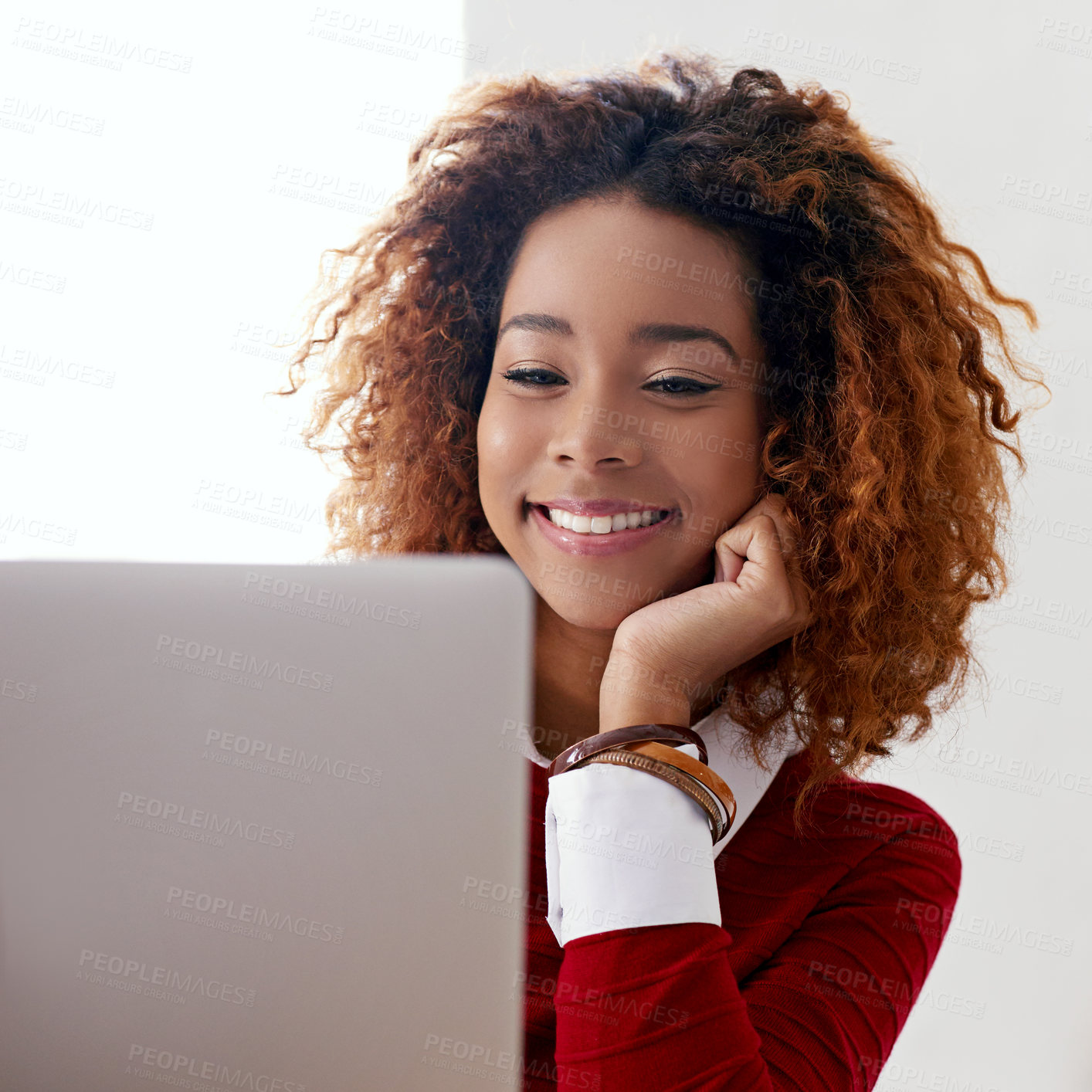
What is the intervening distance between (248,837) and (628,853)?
0.39 m

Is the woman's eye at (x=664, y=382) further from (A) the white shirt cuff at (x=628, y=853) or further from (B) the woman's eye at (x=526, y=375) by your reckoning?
(A) the white shirt cuff at (x=628, y=853)

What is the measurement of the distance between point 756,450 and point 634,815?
443 millimetres

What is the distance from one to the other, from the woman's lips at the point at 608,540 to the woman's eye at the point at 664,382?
0.13 metres

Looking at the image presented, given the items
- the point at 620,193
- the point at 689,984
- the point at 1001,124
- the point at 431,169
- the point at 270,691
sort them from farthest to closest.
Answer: the point at 1001,124 → the point at 431,169 → the point at 620,193 → the point at 689,984 → the point at 270,691

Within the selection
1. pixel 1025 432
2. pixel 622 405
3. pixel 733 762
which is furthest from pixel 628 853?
pixel 1025 432

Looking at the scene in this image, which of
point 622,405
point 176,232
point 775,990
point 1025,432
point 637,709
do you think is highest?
point 176,232

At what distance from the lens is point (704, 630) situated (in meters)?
1.06

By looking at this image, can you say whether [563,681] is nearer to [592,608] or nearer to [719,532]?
[592,608]

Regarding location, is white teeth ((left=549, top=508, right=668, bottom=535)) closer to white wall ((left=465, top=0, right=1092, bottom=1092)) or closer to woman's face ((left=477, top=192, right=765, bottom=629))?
woman's face ((left=477, top=192, right=765, bottom=629))

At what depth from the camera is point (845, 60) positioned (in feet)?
5.79

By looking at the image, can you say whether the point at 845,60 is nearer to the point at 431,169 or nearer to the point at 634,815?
the point at 431,169

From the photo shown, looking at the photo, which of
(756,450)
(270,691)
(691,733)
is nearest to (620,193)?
(756,450)

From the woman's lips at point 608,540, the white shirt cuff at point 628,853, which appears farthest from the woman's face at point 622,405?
the white shirt cuff at point 628,853

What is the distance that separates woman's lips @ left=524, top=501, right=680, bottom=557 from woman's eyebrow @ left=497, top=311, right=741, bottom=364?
19cm
